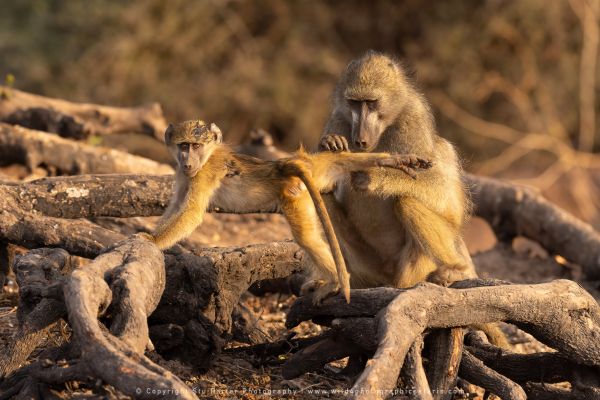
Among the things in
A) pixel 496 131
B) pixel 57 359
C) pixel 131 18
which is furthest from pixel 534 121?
pixel 57 359

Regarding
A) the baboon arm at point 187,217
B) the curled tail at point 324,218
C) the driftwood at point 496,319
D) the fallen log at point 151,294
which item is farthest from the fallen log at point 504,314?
the baboon arm at point 187,217

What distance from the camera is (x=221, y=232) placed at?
721cm

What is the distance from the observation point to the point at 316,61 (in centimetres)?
1518

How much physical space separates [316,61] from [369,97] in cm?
1003

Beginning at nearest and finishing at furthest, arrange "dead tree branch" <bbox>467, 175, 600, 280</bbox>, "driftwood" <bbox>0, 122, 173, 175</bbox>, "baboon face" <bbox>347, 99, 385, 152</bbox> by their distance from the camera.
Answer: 1. "baboon face" <bbox>347, 99, 385, 152</bbox>
2. "driftwood" <bbox>0, 122, 173, 175</bbox>
3. "dead tree branch" <bbox>467, 175, 600, 280</bbox>

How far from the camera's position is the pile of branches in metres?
3.55

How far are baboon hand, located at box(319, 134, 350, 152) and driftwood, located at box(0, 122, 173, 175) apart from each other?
2634 mm

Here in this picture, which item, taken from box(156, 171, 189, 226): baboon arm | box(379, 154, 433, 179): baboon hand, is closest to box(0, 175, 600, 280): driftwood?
box(156, 171, 189, 226): baboon arm

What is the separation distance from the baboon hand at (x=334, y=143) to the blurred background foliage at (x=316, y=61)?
9215mm

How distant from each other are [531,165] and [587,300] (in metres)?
10.9

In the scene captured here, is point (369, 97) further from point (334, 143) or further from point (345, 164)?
point (345, 164)

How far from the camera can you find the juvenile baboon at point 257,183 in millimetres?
4555

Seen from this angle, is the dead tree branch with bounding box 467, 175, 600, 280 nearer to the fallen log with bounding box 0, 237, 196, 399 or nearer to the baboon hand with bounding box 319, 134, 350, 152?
the baboon hand with bounding box 319, 134, 350, 152

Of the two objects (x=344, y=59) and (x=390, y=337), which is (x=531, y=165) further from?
(x=390, y=337)
